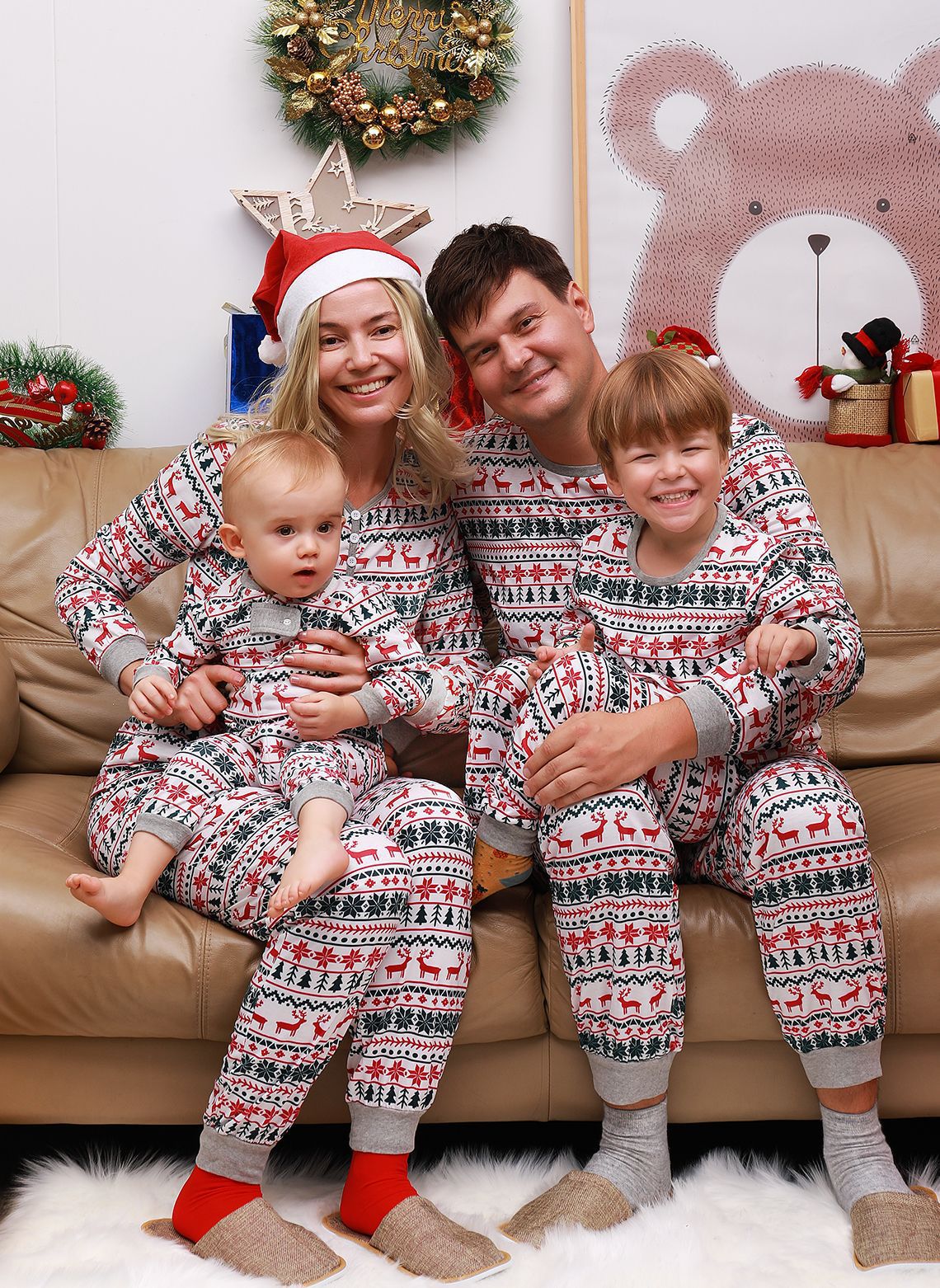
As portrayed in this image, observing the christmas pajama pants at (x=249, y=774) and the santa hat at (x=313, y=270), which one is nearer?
the christmas pajama pants at (x=249, y=774)

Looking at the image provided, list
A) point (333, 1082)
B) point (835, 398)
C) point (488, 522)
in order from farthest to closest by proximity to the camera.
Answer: point (835, 398) < point (488, 522) < point (333, 1082)

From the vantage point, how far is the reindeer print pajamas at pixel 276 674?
1459 mm

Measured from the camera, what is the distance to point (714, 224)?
2342 millimetres

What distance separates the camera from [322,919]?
4.07ft

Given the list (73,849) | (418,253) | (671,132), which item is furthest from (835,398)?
(73,849)

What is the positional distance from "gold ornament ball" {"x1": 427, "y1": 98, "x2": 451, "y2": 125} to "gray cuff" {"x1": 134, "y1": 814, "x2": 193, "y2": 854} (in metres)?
1.58

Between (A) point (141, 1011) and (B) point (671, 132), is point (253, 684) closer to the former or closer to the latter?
(A) point (141, 1011)

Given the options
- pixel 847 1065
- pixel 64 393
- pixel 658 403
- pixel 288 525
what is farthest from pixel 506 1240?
pixel 64 393

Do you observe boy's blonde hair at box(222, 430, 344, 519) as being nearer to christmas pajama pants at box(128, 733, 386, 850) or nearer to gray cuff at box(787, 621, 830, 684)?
christmas pajama pants at box(128, 733, 386, 850)

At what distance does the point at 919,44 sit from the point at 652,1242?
233cm

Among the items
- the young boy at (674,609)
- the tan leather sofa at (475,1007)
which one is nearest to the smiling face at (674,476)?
the young boy at (674,609)

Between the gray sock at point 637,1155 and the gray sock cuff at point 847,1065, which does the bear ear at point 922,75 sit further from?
the gray sock at point 637,1155

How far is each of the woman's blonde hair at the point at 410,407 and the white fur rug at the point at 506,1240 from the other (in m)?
0.96

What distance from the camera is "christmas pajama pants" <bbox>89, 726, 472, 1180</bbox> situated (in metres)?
1.24
